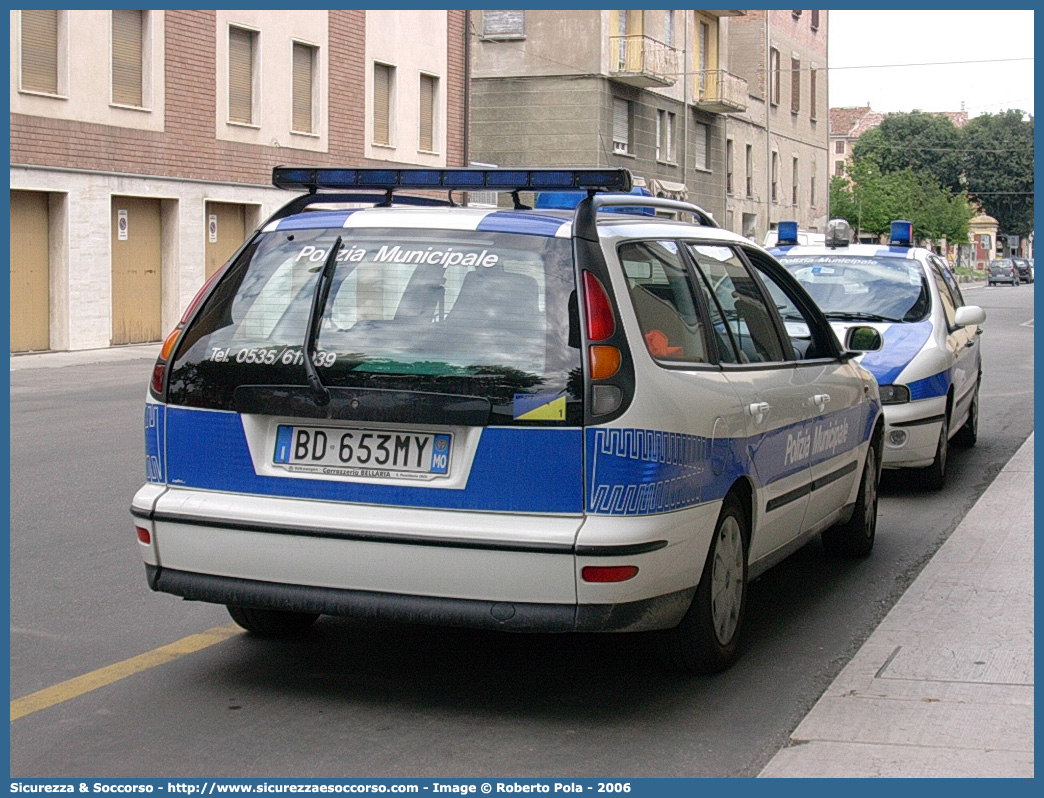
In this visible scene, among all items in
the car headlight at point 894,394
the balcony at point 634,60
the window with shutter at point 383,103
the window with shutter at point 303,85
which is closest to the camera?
the car headlight at point 894,394

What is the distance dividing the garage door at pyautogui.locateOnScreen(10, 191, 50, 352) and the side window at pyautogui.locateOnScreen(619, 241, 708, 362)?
19.1 meters

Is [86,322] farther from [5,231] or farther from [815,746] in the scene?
[815,746]

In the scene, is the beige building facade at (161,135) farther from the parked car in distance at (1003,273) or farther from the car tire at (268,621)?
the parked car in distance at (1003,273)

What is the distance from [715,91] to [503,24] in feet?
29.2

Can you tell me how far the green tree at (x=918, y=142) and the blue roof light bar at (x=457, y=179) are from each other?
333 ft

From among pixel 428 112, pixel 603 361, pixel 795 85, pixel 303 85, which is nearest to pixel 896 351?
pixel 603 361

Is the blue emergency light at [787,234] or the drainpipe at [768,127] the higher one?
the drainpipe at [768,127]

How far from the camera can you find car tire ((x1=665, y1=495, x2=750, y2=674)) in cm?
507

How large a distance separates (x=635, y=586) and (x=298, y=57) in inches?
1030

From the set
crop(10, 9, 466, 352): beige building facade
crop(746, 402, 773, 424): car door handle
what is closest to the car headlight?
crop(746, 402, 773, 424): car door handle

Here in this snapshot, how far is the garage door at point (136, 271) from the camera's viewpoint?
24875 mm

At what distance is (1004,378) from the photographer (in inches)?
747

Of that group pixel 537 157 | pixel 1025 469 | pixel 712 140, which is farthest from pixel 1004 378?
pixel 712 140

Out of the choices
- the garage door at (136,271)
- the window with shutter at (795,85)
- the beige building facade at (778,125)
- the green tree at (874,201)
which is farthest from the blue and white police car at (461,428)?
the green tree at (874,201)
